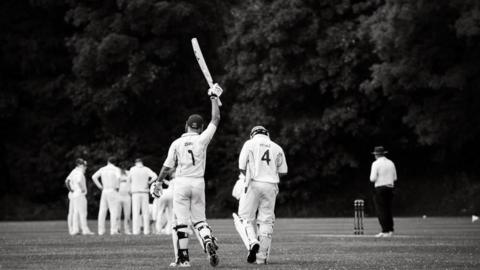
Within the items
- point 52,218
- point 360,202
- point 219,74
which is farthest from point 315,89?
point 360,202

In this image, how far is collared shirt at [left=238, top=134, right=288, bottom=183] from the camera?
17.2 metres

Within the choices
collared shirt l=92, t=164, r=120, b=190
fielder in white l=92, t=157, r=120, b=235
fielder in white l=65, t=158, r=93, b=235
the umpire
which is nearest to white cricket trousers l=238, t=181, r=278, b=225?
the umpire

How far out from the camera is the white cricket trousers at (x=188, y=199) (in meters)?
16.3

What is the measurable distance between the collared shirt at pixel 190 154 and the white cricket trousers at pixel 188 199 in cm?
11

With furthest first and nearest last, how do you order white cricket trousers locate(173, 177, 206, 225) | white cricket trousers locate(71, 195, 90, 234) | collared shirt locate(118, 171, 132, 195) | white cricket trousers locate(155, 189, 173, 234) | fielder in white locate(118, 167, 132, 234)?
collared shirt locate(118, 171, 132, 195) < fielder in white locate(118, 167, 132, 234) < white cricket trousers locate(71, 195, 90, 234) < white cricket trousers locate(155, 189, 173, 234) < white cricket trousers locate(173, 177, 206, 225)

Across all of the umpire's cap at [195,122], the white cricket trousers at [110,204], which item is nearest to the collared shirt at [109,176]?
the white cricket trousers at [110,204]

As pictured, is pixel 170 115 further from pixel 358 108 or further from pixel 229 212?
pixel 358 108

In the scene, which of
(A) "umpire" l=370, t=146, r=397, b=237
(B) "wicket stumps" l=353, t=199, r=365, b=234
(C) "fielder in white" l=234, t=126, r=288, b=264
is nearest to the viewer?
(C) "fielder in white" l=234, t=126, r=288, b=264

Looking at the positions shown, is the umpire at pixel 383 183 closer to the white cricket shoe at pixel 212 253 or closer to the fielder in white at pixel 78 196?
the fielder in white at pixel 78 196

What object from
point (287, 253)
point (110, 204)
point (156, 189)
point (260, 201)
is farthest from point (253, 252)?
point (110, 204)

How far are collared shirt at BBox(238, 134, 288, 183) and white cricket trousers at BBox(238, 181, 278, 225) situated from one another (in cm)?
11

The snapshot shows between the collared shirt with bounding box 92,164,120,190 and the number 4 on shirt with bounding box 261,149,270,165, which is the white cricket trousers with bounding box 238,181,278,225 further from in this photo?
the collared shirt with bounding box 92,164,120,190

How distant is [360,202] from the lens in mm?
26812

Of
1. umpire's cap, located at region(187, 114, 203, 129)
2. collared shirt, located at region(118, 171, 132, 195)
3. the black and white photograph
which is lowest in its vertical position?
umpire's cap, located at region(187, 114, 203, 129)
